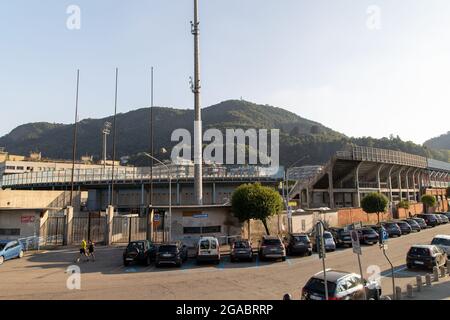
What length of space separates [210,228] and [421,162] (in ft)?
238

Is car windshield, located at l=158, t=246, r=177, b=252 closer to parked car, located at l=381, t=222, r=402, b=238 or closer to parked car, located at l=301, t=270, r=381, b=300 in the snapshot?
parked car, located at l=301, t=270, r=381, b=300

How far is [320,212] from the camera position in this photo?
45.2 meters

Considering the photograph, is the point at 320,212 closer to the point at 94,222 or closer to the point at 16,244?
the point at 94,222

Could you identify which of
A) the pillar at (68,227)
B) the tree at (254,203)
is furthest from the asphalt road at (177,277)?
the tree at (254,203)

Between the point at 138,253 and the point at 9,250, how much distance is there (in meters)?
10.0

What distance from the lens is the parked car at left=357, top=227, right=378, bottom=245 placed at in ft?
104

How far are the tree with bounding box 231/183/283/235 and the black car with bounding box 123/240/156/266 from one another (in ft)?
29.8

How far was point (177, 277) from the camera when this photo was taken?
19.6 meters

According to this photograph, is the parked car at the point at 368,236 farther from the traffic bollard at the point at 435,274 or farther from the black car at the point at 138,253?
the black car at the point at 138,253

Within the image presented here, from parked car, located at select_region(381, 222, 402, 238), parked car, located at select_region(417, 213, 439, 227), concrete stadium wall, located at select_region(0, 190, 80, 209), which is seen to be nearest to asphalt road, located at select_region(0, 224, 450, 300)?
parked car, located at select_region(381, 222, 402, 238)

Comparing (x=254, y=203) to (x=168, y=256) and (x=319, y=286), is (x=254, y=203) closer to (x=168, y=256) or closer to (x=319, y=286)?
(x=168, y=256)

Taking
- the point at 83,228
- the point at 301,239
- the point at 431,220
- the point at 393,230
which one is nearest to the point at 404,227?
the point at 393,230
